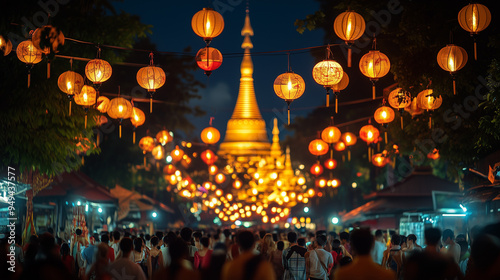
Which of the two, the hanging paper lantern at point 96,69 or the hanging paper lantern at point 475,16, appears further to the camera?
the hanging paper lantern at point 96,69

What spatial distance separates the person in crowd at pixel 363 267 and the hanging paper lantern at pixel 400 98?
9049 millimetres

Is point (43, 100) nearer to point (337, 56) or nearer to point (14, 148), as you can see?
point (14, 148)

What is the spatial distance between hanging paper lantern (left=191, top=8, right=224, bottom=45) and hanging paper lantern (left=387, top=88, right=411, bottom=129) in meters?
4.45

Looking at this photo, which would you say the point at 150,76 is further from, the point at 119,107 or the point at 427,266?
the point at 427,266

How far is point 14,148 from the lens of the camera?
16.6 m

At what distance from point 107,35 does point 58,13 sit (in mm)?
4327

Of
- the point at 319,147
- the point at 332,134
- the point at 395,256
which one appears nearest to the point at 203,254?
the point at 395,256

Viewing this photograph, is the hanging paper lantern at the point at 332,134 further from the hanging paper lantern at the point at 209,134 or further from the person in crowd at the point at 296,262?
the person in crowd at the point at 296,262

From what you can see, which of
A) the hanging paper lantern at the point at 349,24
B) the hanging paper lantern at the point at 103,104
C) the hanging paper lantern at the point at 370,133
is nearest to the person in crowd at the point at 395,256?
the hanging paper lantern at the point at 349,24

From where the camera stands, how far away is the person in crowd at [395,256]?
11.6 meters

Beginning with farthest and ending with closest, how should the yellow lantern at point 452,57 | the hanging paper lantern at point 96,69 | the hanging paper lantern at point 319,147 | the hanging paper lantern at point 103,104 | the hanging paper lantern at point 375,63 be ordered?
the hanging paper lantern at point 319,147, the hanging paper lantern at point 103,104, the hanging paper lantern at point 96,69, the hanging paper lantern at point 375,63, the yellow lantern at point 452,57

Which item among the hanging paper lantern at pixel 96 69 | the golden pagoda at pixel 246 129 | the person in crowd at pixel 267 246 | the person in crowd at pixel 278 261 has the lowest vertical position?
the person in crowd at pixel 278 261

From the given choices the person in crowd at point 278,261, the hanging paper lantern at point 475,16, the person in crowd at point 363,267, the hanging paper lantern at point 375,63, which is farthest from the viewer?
the hanging paper lantern at point 375,63

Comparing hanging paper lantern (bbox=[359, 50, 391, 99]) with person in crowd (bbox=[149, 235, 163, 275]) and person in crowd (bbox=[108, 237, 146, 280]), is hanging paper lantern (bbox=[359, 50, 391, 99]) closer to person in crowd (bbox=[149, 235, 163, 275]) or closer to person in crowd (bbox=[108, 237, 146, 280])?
person in crowd (bbox=[149, 235, 163, 275])
